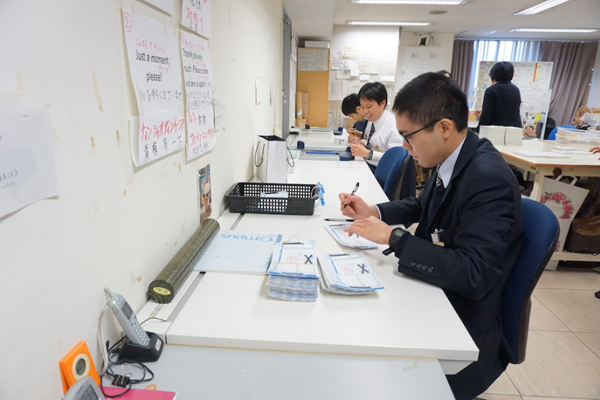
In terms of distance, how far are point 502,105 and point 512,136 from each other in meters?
0.53

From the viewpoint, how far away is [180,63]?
3.39 feet

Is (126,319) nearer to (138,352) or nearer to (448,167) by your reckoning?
(138,352)

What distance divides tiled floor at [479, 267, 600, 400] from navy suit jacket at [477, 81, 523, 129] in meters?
2.23

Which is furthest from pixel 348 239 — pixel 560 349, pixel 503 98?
pixel 503 98

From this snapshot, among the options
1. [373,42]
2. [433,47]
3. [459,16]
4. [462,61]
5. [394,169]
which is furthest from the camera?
[462,61]

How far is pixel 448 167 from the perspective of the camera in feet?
3.97

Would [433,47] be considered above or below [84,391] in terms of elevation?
above

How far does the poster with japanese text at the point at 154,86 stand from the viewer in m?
0.80

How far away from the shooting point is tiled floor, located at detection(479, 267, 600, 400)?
5.40 ft

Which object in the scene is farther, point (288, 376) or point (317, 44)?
point (317, 44)

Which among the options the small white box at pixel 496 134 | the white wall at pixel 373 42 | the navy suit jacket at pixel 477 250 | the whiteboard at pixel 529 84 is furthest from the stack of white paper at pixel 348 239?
the whiteboard at pixel 529 84

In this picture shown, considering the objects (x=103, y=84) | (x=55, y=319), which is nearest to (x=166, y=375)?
(x=55, y=319)

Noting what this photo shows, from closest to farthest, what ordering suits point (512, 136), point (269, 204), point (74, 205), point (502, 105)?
point (74, 205)
point (269, 204)
point (512, 136)
point (502, 105)

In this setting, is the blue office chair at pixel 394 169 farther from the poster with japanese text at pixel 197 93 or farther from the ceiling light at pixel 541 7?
the ceiling light at pixel 541 7
